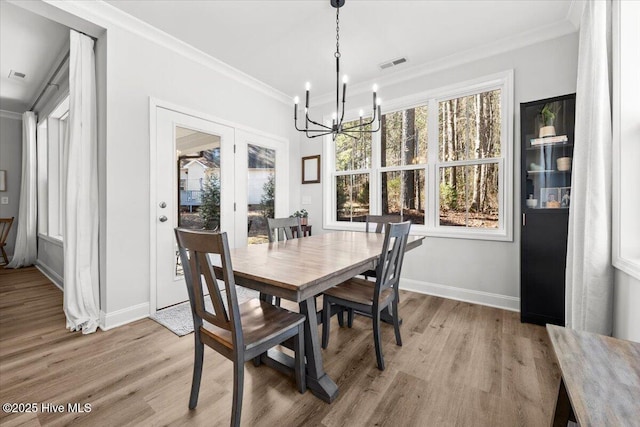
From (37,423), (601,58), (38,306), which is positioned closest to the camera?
(37,423)

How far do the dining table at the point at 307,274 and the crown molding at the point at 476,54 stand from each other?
7.85 ft

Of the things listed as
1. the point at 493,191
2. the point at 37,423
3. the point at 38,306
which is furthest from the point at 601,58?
the point at 38,306

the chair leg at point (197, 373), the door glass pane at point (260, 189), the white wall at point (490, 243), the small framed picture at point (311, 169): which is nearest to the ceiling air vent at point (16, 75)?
the door glass pane at point (260, 189)

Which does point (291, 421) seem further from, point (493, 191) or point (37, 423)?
point (493, 191)

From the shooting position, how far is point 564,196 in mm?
2436

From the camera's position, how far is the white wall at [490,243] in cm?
262

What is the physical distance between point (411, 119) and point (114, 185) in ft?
10.9

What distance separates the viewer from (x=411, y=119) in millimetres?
3551

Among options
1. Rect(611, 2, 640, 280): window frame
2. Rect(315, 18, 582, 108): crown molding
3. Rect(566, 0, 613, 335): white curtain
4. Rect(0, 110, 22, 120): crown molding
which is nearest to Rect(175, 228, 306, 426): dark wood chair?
Rect(566, 0, 613, 335): white curtain

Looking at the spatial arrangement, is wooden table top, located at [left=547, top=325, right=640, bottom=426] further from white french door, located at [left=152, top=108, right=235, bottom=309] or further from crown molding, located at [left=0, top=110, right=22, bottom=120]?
crown molding, located at [left=0, top=110, right=22, bottom=120]

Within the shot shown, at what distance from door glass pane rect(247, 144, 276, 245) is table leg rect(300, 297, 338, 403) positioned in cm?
238

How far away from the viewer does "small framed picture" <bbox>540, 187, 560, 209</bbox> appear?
97.0 inches

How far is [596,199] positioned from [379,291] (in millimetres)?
1489

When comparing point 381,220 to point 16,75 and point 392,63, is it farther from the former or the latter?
point 16,75
